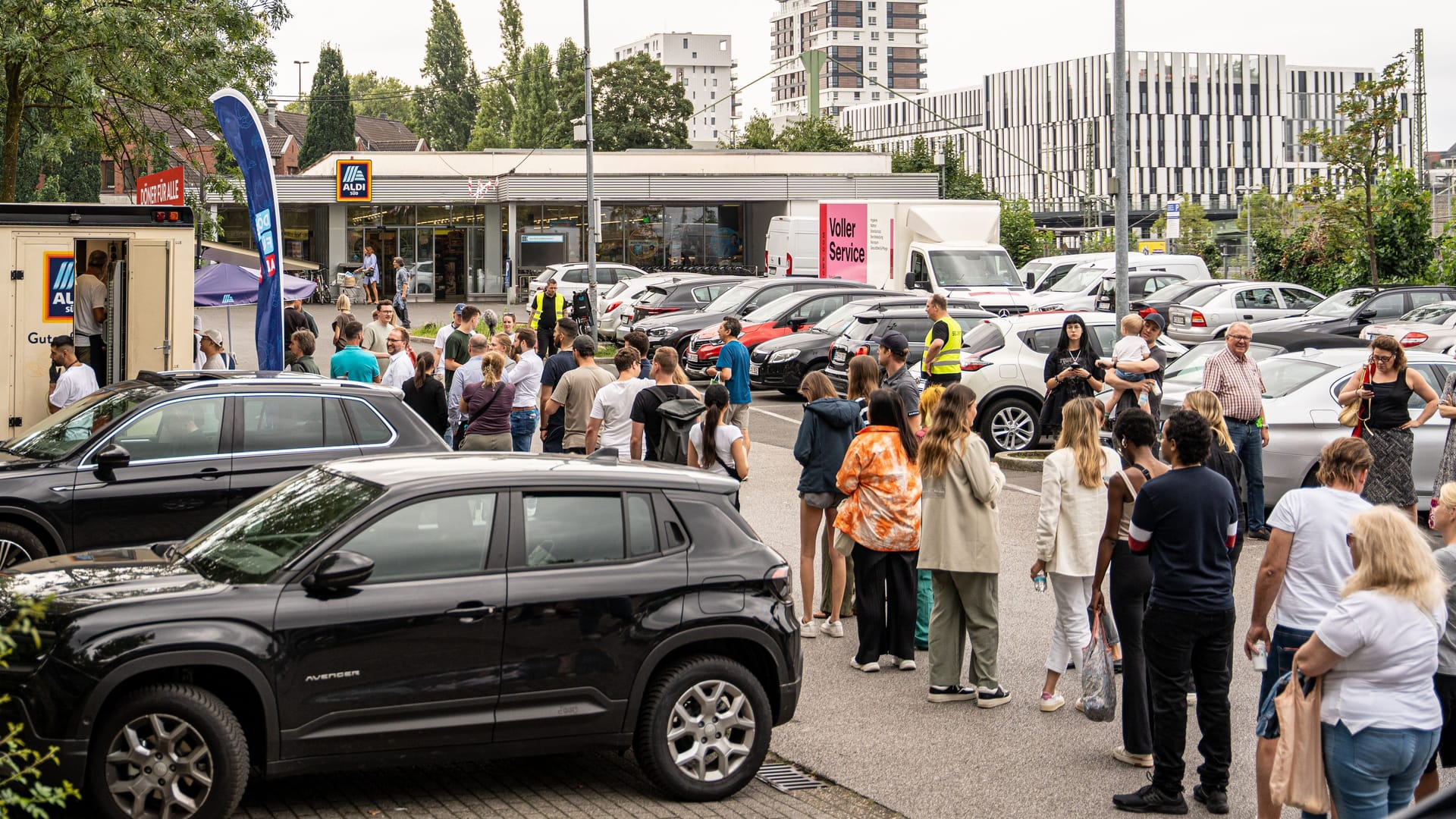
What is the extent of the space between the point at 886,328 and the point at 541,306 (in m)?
6.25

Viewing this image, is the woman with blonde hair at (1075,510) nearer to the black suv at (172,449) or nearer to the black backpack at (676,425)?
the black backpack at (676,425)

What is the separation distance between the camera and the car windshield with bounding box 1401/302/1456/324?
984 inches

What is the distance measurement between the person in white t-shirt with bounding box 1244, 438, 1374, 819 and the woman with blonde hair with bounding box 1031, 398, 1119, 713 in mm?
1460

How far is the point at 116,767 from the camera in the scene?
18.7 feet

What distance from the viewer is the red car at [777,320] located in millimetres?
24266

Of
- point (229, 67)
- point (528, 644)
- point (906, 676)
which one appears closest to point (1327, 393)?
point (906, 676)

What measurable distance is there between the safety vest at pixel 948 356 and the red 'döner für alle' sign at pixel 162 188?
8347 mm

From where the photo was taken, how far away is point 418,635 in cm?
606

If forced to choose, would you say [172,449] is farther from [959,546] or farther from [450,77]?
[450,77]

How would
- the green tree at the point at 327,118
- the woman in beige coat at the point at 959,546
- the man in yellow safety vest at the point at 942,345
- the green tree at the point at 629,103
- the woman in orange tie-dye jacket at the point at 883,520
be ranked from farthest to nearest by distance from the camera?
the green tree at the point at 629,103, the green tree at the point at 327,118, the man in yellow safety vest at the point at 942,345, the woman in orange tie-dye jacket at the point at 883,520, the woman in beige coat at the point at 959,546

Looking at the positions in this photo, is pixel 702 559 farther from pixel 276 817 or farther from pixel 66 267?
pixel 66 267

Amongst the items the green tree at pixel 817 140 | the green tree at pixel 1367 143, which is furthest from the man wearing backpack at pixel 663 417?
→ the green tree at pixel 817 140

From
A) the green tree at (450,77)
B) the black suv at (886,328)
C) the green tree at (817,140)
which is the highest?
the green tree at (450,77)

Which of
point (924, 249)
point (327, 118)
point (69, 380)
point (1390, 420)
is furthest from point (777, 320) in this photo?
point (327, 118)
